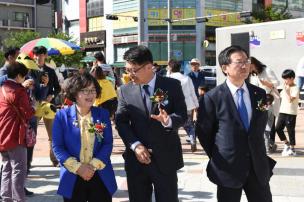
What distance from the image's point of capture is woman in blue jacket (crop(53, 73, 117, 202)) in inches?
152

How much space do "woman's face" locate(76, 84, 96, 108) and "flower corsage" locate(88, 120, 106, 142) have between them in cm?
17

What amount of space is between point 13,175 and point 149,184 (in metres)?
2.04

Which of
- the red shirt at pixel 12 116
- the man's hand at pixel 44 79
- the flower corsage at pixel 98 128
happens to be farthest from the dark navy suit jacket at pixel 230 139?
the man's hand at pixel 44 79

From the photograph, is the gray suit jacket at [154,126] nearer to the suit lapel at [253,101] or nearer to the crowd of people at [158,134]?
the crowd of people at [158,134]

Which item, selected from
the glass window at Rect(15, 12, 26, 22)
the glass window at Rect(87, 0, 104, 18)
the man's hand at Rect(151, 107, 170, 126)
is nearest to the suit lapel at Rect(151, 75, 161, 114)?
the man's hand at Rect(151, 107, 170, 126)

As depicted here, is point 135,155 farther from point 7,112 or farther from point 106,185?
point 7,112

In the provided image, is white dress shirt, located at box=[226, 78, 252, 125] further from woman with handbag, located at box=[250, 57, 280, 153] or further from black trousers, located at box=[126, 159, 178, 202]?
woman with handbag, located at box=[250, 57, 280, 153]

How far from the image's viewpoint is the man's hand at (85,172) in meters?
3.76

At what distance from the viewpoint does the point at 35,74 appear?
7.00 metres

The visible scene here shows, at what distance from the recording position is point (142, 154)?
375 cm

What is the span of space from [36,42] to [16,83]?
7496mm

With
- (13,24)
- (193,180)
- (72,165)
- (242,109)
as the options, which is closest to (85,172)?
(72,165)

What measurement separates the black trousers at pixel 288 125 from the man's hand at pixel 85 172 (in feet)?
19.9

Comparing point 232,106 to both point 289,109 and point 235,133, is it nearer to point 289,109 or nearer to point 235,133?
point 235,133
